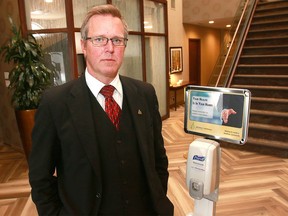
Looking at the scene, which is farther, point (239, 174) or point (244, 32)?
point (244, 32)

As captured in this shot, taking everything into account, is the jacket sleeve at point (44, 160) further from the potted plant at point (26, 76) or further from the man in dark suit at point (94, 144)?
the potted plant at point (26, 76)

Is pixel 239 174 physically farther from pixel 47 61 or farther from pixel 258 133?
pixel 47 61

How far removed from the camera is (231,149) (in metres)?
4.43

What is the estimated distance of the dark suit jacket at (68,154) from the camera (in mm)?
1139

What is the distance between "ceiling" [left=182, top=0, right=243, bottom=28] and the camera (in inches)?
332

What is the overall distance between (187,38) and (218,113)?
823 cm

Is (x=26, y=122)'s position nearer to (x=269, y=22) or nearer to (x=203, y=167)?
(x=203, y=167)

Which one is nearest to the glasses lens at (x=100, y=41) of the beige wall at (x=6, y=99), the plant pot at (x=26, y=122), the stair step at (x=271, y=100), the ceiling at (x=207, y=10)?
the plant pot at (x=26, y=122)

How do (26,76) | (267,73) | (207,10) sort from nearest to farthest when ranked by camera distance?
(26,76) → (267,73) → (207,10)

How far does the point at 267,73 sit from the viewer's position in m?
5.16

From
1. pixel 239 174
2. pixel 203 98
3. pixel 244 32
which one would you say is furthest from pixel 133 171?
pixel 244 32

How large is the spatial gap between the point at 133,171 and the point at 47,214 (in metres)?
0.42

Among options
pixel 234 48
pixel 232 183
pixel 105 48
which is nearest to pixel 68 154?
pixel 105 48

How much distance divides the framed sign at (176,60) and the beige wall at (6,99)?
4.79 meters
